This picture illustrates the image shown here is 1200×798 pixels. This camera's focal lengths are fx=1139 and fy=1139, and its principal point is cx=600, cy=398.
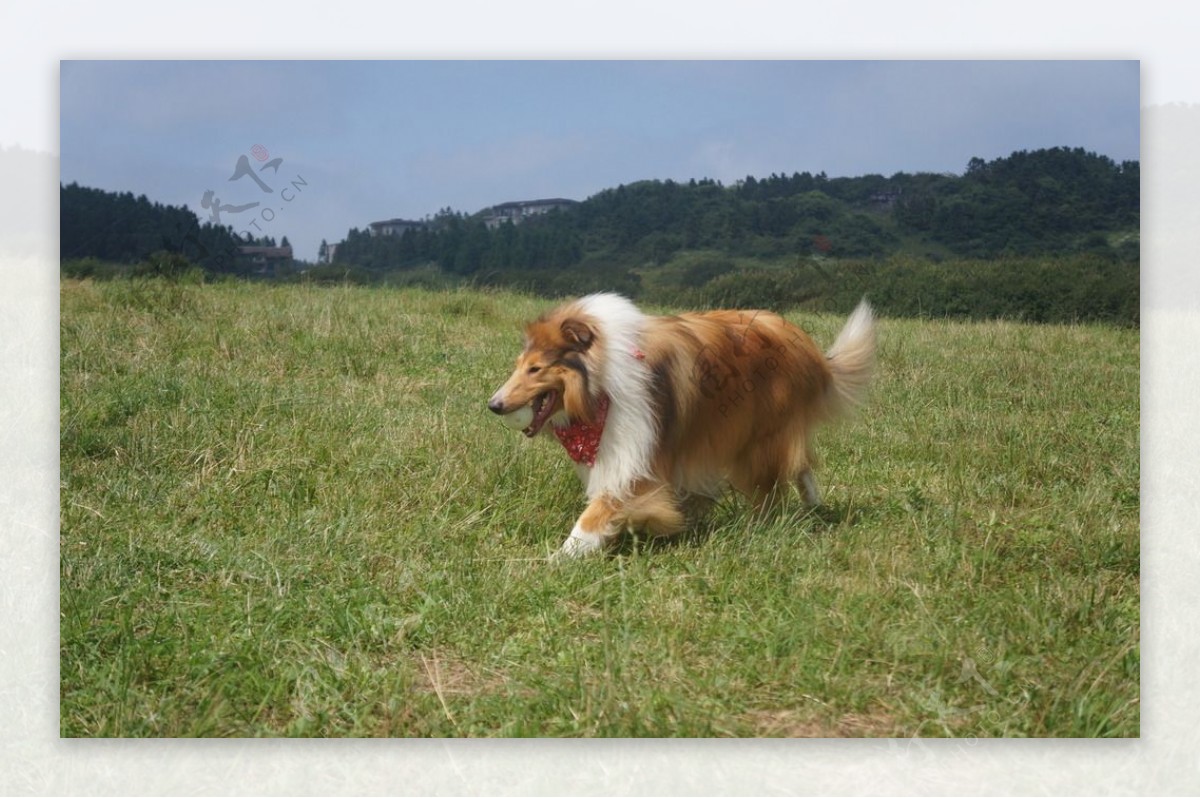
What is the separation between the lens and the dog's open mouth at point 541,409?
416 cm

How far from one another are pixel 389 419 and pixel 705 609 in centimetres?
237

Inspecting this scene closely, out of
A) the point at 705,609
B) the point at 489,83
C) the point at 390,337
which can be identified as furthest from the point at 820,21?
the point at 390,337

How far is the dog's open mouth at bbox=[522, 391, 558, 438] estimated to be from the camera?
4.16 metres

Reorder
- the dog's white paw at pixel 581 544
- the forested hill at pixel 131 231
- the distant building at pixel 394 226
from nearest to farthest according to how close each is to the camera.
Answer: the dog's white paw at pixel 581 544
the forested hill at pixel 131 231
the distant building at pixel 394 226

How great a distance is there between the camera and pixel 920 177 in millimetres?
4660

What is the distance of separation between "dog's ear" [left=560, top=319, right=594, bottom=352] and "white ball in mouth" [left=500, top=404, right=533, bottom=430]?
28 cm

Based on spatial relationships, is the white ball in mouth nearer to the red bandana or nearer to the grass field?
the red bandana

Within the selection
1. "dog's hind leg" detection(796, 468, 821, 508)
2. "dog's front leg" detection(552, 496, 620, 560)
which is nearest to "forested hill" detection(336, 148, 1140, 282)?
"dog's hind leg" detection(796, 468, 821, 508)

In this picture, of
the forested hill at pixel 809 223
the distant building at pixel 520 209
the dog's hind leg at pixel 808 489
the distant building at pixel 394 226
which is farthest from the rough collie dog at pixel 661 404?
the distant building at pixel 394 226

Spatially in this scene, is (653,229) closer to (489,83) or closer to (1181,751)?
(489,83)

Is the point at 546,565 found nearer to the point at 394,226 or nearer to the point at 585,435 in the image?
the point at 585,435

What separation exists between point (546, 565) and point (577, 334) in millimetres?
840

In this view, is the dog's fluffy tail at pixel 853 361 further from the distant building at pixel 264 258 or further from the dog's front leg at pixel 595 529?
the distant building at pixel 264 258

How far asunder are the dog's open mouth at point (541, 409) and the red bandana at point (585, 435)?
9 centimetres
